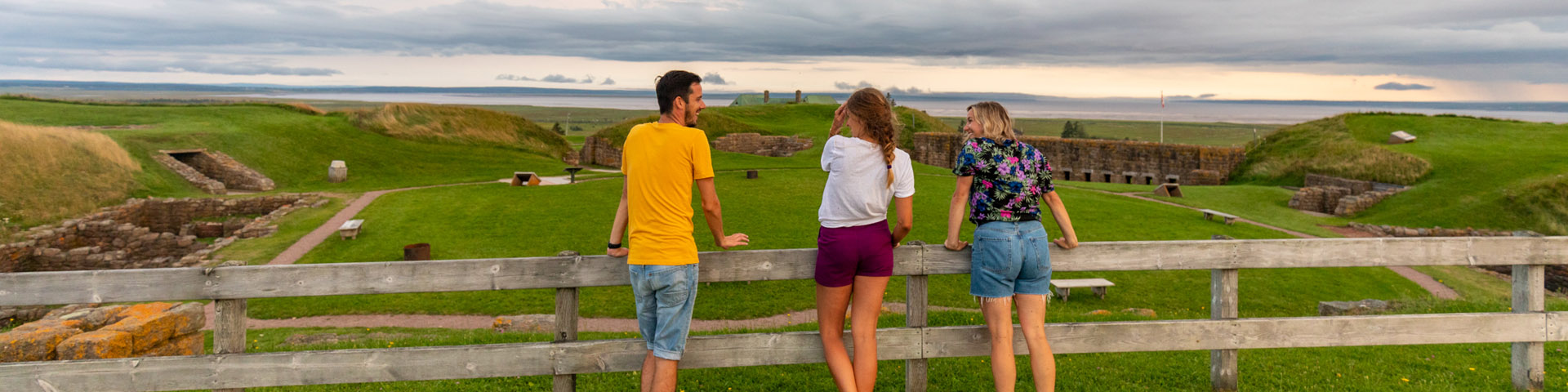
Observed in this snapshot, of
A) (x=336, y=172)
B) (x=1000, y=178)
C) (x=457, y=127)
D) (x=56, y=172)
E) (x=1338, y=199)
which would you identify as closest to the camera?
(x=1000, y=178)

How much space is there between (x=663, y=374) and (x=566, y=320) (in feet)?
2.49

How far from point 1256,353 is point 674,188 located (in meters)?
5.49

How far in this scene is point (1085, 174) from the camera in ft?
156

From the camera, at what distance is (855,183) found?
4359mm

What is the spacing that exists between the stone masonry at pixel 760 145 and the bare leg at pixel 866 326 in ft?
137

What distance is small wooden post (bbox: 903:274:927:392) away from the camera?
4941mm

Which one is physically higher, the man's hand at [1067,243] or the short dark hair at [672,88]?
the short dark hair at [672,88]

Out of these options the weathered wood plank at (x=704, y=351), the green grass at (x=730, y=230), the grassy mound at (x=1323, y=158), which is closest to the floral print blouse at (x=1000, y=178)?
the weathered wood plank at (x=704, y=351)

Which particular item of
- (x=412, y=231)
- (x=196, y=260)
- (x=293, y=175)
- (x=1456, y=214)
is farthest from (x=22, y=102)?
(x=1456, y=214)

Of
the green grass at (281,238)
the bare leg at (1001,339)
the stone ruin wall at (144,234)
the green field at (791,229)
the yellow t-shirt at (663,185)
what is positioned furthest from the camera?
the stone ruin wall at (144,234)

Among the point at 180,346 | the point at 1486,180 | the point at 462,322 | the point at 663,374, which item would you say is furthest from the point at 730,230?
the point at 1486,180

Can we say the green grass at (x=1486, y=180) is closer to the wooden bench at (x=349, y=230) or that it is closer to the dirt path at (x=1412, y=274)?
the dirt path at (x=1412, y=274)

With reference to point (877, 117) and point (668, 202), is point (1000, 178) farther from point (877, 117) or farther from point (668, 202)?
point (668, 202)

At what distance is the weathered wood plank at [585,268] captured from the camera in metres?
4.42
